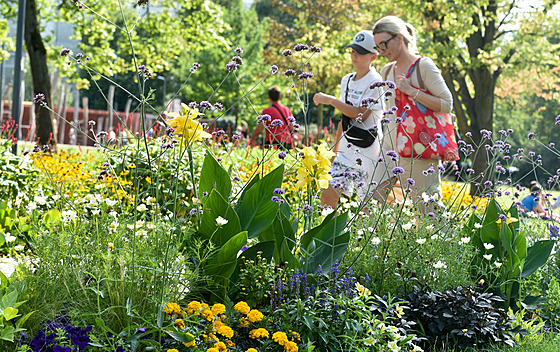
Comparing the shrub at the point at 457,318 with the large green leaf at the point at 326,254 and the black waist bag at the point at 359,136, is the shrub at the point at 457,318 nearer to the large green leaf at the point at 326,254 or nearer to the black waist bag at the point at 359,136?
the large green leaf at the point at 326,254

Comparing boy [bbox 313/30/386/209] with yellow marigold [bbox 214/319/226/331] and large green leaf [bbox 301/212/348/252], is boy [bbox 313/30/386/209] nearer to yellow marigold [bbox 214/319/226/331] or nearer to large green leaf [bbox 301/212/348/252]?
large green leaf [bbox 301/212/348/252]

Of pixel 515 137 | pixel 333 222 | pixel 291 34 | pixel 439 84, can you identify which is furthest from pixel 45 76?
pixel 515 137

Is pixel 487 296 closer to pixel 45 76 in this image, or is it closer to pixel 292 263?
pixel 292 263

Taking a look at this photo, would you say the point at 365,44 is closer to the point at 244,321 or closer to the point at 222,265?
the point at 222,265

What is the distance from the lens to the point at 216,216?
280 cm

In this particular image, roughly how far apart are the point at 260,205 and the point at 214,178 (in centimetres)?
31

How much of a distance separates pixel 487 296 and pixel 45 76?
11.3 m

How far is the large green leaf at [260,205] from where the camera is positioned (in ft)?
9.53

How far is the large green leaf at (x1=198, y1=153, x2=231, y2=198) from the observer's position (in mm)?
3008

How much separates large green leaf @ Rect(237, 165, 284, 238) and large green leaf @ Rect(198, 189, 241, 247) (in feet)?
0.46

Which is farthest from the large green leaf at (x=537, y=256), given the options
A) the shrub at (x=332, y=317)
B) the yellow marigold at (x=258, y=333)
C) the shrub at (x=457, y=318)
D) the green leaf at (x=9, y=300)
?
the green leaf at (x=9, y=300)

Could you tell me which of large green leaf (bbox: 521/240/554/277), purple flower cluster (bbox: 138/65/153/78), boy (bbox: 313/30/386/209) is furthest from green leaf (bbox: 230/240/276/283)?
boy (bbox: 313/30/386/209)

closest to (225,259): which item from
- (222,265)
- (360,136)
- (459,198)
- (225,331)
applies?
(222,265)

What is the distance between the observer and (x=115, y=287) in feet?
7.95
